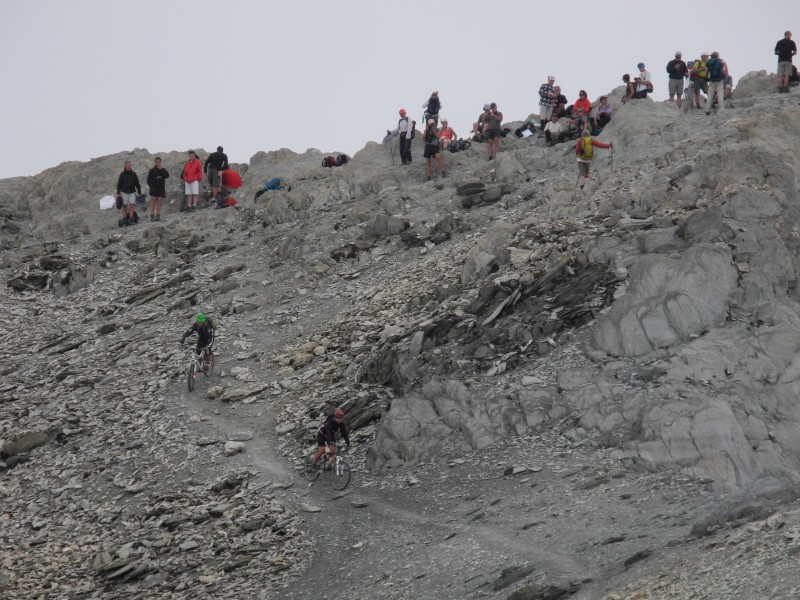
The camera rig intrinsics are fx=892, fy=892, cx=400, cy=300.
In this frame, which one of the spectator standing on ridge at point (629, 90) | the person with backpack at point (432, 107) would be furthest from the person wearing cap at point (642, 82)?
the person with backpack at point (432, 107)

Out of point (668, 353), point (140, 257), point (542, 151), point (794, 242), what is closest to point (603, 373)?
point (668, 353)

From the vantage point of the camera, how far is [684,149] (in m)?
32.3

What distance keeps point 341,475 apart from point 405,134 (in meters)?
24.2

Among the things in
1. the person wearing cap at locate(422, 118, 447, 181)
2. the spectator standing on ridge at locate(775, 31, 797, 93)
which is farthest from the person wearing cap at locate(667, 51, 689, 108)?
the person wearing cap at locate(422, 118, 447, 181)

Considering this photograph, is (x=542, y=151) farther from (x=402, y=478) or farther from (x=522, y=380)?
(x=402, y=478)

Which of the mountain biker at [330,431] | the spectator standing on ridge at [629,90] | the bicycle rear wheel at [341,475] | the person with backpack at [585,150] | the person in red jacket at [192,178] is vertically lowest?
the bicycle rear wheel at [341,475]

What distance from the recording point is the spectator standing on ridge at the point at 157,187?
141 feet

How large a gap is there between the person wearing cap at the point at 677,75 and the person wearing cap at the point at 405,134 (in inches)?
490

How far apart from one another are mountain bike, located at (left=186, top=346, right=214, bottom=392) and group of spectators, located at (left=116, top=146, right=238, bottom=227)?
669 inches

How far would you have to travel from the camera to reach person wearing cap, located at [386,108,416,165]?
41969mm

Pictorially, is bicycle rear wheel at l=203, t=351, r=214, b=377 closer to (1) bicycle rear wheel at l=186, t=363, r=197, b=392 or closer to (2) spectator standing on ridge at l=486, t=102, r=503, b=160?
(1) bicycle rear wheel at l=186, t=363, r=197, b=392

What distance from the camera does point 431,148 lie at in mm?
41000

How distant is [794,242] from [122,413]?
2031 centimetres

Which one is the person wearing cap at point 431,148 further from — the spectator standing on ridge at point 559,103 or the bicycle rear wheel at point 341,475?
the bicycle rear wheel at point 341,475
